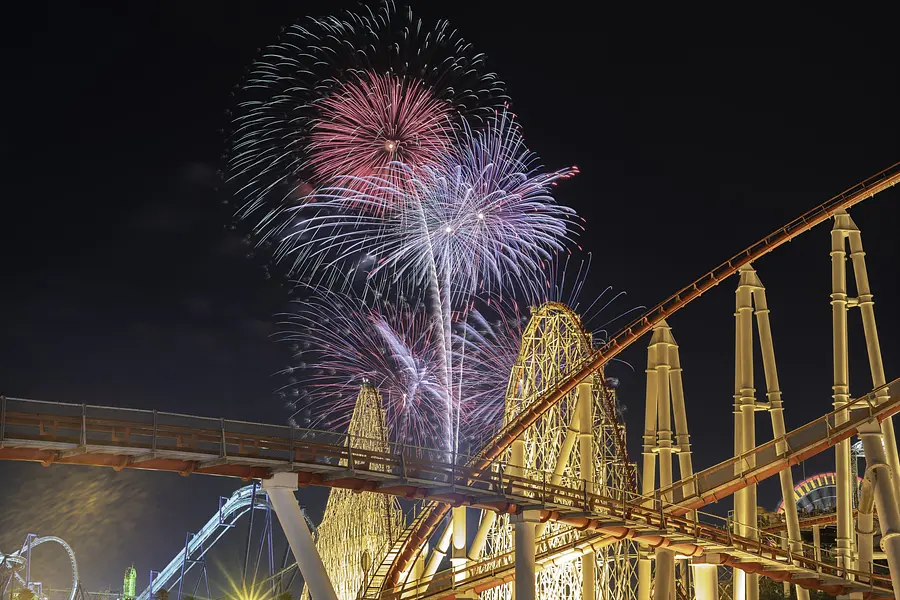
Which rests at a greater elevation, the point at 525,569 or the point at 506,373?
the point at 506,373

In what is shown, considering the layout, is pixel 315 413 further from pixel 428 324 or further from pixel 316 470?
pixel 316 470

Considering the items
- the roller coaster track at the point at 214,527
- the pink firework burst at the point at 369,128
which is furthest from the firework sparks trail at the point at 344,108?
the roller coaster track at the point at 214,527

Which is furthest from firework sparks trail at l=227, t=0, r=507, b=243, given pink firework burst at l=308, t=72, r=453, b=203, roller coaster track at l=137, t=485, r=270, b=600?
roller coaster track at l=137, t=485, r=270, b=600

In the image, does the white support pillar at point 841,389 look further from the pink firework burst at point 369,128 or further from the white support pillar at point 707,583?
the pink firework burst at point 369,128

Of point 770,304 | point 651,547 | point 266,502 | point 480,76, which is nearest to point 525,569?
point 651,547

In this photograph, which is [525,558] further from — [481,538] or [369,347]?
[369,347]

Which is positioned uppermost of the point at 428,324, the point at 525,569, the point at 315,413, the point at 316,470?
the point at 428,324
